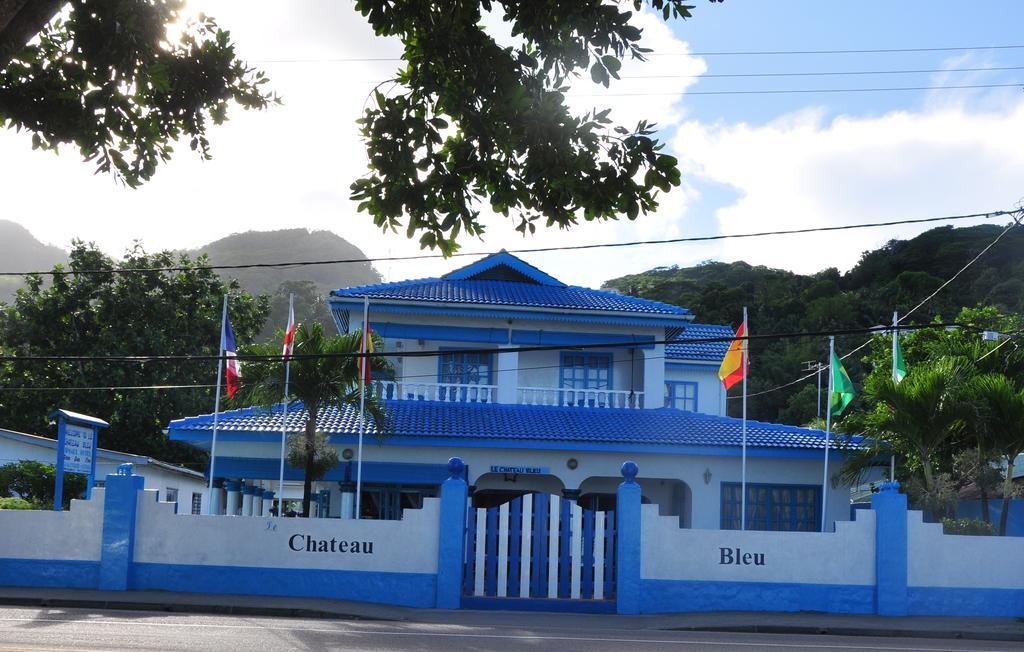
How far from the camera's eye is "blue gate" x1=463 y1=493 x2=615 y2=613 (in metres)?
17.7

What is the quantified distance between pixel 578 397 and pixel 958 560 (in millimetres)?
12050

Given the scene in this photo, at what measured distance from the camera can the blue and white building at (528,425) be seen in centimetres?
2570

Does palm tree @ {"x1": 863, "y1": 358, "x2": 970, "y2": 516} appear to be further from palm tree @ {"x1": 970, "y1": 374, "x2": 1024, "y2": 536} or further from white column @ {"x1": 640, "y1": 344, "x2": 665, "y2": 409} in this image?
white column @ {"x1": 640, "y1": 344, "x2": 665, "y2": 409}

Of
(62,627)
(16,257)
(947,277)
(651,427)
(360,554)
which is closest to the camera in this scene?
(62,627)

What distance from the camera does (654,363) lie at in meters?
28.8

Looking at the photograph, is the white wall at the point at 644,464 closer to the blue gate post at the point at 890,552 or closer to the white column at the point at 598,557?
the white column at the point at 598,557

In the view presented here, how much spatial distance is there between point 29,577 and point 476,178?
13084 millimetres

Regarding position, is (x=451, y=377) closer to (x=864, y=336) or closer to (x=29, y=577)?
(x=29, y=577)

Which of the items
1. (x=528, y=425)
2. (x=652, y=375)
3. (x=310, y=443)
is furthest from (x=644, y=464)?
(x=310, y=443)

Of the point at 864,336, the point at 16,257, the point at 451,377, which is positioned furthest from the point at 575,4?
the point at 16,257

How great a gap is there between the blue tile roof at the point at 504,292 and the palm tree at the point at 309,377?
154 inches

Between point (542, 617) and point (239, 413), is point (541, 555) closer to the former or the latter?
point (542, 617)

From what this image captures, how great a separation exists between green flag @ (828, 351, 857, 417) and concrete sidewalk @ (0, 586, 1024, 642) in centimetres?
725

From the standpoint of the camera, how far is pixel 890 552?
18.0m
